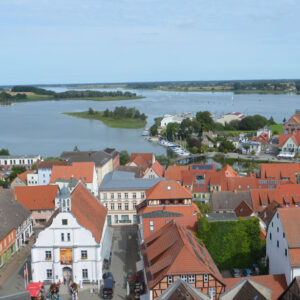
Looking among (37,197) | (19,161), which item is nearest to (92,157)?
(19,161)

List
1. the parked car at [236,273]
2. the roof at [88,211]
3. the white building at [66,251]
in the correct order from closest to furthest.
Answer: the white building at [66,251] → the parked car at [236,273] → the roof at [88,211]

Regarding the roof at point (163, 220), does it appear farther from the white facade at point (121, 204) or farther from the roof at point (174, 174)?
the roof at point (174, 174)

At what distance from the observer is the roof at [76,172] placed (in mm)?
35000

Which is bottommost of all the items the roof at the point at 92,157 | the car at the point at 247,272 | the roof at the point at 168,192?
the car at the point at 247,272

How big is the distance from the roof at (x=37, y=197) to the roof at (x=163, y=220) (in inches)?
362

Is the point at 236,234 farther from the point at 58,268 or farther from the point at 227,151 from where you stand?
the point at 227,151

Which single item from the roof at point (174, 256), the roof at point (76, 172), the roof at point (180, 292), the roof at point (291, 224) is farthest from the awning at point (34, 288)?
the roof at point (76, 172)

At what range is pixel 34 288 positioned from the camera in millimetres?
19625

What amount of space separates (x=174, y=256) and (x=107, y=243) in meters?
8.09

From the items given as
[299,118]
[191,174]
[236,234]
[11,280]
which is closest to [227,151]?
[299,118]

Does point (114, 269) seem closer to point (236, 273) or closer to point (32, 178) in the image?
point (236, 273)

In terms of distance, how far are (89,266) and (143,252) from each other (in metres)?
3.14

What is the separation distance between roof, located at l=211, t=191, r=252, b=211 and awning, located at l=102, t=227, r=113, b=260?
8.42 meters

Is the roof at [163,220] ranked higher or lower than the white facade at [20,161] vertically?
higher
